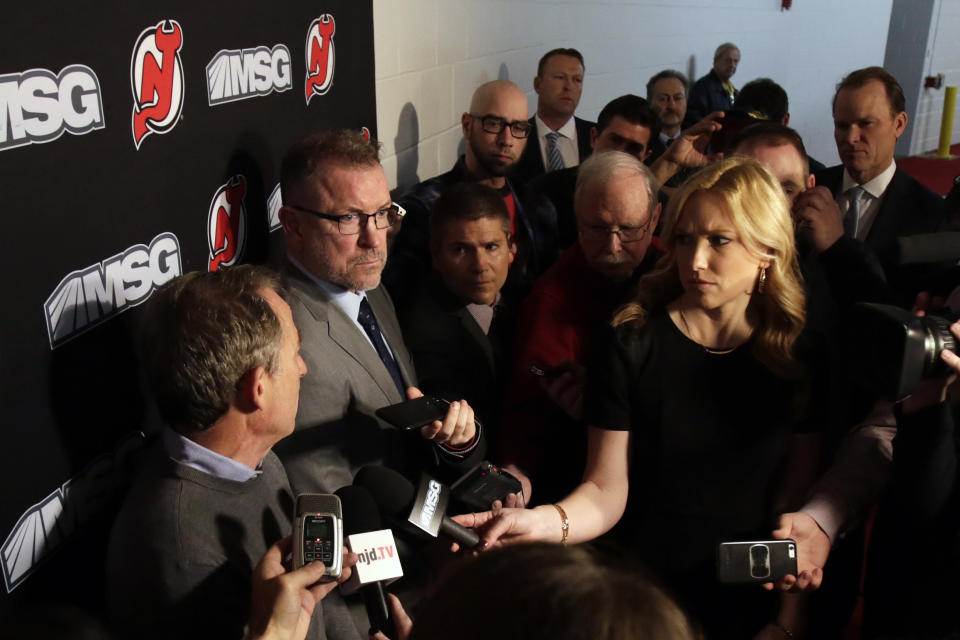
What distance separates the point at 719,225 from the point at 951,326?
16.9 inches

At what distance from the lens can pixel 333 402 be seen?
63.1 inches

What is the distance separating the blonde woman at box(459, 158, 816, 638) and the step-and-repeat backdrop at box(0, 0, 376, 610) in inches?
28.1

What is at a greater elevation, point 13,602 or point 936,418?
point 936,418

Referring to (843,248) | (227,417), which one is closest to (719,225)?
(843,248)

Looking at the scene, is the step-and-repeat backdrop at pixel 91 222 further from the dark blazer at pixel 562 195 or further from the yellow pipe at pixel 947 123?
the yellow pipe at pixel 947 123

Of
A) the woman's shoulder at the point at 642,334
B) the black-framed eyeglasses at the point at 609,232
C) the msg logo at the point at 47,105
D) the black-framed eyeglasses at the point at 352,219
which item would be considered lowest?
the woman's shoulder at the point at 642,334

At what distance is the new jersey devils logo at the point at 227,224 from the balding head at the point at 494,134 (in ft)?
4.09

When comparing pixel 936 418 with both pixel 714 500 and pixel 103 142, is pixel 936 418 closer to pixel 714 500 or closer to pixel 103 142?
pixel 714 500

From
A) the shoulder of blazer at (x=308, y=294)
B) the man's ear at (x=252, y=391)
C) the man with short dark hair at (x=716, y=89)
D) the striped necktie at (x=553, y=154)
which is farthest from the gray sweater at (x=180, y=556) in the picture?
the man with short dark hair at (x=716, y=89)

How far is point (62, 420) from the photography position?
1.34 metres

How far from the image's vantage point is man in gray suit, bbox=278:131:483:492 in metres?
1.58

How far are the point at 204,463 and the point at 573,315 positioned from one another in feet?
3.33

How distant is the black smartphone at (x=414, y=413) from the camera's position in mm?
1479

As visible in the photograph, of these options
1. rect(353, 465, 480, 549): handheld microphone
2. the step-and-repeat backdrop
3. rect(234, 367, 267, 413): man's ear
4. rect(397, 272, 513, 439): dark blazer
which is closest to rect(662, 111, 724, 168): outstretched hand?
rect(397, 272, 513, 439): dark blazer
